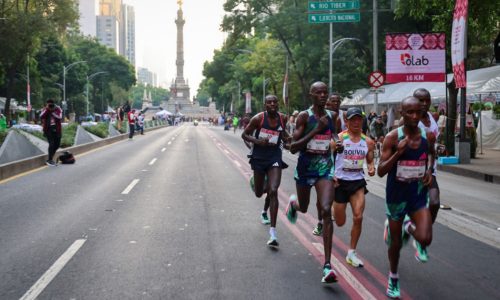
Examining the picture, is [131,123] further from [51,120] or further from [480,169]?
[480,169]

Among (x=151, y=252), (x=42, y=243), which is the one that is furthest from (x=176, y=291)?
(x=42, y=243)

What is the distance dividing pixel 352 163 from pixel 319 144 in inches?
18.2

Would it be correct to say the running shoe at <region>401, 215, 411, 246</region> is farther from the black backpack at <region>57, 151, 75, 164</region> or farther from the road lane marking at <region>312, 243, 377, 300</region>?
the black backpack at <region>57, 151, 75, 164</region>

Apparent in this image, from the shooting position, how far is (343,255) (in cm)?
662

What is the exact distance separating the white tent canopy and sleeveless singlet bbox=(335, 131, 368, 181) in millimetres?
17152

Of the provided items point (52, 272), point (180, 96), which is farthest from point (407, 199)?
point (180, 96)

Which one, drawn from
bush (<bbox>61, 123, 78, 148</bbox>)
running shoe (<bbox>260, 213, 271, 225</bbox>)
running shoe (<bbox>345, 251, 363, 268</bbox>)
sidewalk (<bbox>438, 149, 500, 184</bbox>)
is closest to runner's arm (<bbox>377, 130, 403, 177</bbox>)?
running shoe (<bbox>345, 251, 363, 268</bbox>)

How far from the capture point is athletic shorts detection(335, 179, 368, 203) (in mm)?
6371

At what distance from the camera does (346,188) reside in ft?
21.0

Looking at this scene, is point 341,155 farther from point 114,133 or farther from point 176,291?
point 114,133

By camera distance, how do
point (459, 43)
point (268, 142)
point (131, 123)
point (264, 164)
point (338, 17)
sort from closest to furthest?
1. point (268, 142)
2. point (264, 164)
3. point (459, 43)
4. point (338, 17)
5. point (131, 123)

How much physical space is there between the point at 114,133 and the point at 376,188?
24429mm

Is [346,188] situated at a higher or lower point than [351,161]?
lower

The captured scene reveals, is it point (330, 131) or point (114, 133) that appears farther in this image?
point (114, 133)
